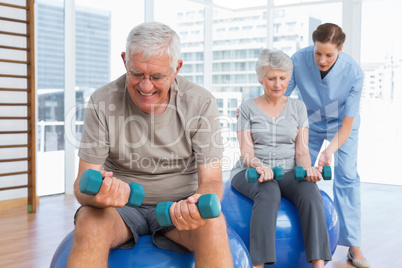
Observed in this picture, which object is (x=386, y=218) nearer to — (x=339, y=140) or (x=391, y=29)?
(x=339, y=140)

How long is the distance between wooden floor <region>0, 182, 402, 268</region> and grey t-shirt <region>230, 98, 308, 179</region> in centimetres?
65

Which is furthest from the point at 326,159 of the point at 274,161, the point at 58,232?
the point at 58,232

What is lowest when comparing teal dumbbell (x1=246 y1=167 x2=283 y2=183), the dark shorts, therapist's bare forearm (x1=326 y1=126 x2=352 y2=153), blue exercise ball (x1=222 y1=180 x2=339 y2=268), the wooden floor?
the wooden floor

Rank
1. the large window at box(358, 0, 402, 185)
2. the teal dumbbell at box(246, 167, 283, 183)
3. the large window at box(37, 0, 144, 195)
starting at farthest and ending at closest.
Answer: the large window at box(358, 0, 402, 185) → the large window at box(37, 0, 144, 195) → the teal dumbbell at box(246, 167, 283, 183)

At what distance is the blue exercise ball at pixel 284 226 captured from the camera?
194 centimetres

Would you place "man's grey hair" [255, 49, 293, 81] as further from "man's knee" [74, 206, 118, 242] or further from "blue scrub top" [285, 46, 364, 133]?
"man's knee" [74, 206, 118, 242]

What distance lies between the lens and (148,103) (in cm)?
148

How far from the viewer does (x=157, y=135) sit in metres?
1.54

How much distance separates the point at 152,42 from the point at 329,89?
1375 mm

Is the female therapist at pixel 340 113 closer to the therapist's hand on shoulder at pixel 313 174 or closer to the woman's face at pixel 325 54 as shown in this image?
the woman's face at pixel 325 54

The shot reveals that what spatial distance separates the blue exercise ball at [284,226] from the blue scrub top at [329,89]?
0.61 metres

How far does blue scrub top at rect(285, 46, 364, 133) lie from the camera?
2453 mm

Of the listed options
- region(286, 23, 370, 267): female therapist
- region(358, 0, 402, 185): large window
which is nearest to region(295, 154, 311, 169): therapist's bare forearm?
region(286, 23, 370, 267): female therapist

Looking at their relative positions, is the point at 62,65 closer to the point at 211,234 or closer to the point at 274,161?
the point at 274,161
